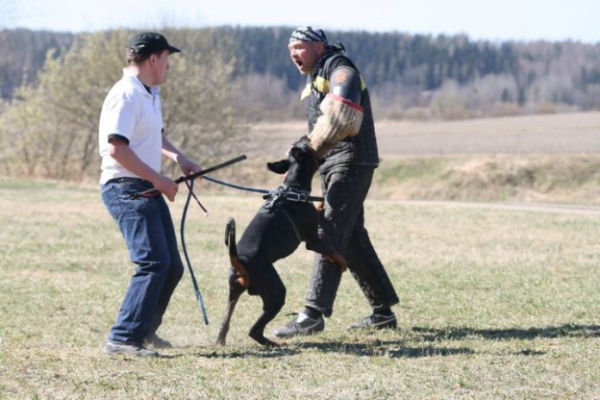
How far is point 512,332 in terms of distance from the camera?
23.2 ft

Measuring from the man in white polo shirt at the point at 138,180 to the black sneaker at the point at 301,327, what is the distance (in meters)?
1.15

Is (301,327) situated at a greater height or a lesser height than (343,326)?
greater

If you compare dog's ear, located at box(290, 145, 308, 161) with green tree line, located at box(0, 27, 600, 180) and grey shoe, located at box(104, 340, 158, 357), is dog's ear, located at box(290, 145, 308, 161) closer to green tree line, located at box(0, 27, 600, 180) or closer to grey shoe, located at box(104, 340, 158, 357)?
grey shoe, located at box(104, 340, 158, 357)

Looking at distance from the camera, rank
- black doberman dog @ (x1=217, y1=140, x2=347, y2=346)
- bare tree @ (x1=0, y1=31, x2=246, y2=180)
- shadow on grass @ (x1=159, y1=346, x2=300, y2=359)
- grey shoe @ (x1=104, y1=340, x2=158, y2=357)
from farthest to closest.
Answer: bare tree @ (x1=0, y1=31, x2=246, y2=180) < black doberman dog @ (x1=217, y1=140, x2=347, y2=346) < shadow on grass @ (x1=159, y1=346, x2=300, y2=359) < grey shoe @ (x1=104, y1=340, x2=158, y2=357)

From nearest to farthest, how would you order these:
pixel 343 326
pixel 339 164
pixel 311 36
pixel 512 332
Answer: pixel 311 36 < pixel 339 164 < pixel 512 332 < pixel 343 326

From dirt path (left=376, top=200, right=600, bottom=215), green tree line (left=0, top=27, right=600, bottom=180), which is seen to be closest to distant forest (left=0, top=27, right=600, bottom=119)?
green tree line (left=0, top=27, right=600, bottom=180)

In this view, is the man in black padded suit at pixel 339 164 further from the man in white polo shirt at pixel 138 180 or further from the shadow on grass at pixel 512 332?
the man in white polo shirt at pixel 138 180

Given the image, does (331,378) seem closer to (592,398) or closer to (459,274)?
(592,398)

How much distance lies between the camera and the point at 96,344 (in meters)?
6.73

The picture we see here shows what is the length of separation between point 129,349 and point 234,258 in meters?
0.81

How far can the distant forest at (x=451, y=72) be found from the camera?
9356 centimetres

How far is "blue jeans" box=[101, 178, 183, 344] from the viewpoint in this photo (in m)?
6.02

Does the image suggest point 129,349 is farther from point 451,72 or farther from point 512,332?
point 451,72

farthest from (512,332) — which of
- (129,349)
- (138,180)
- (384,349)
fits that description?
(138,180)
